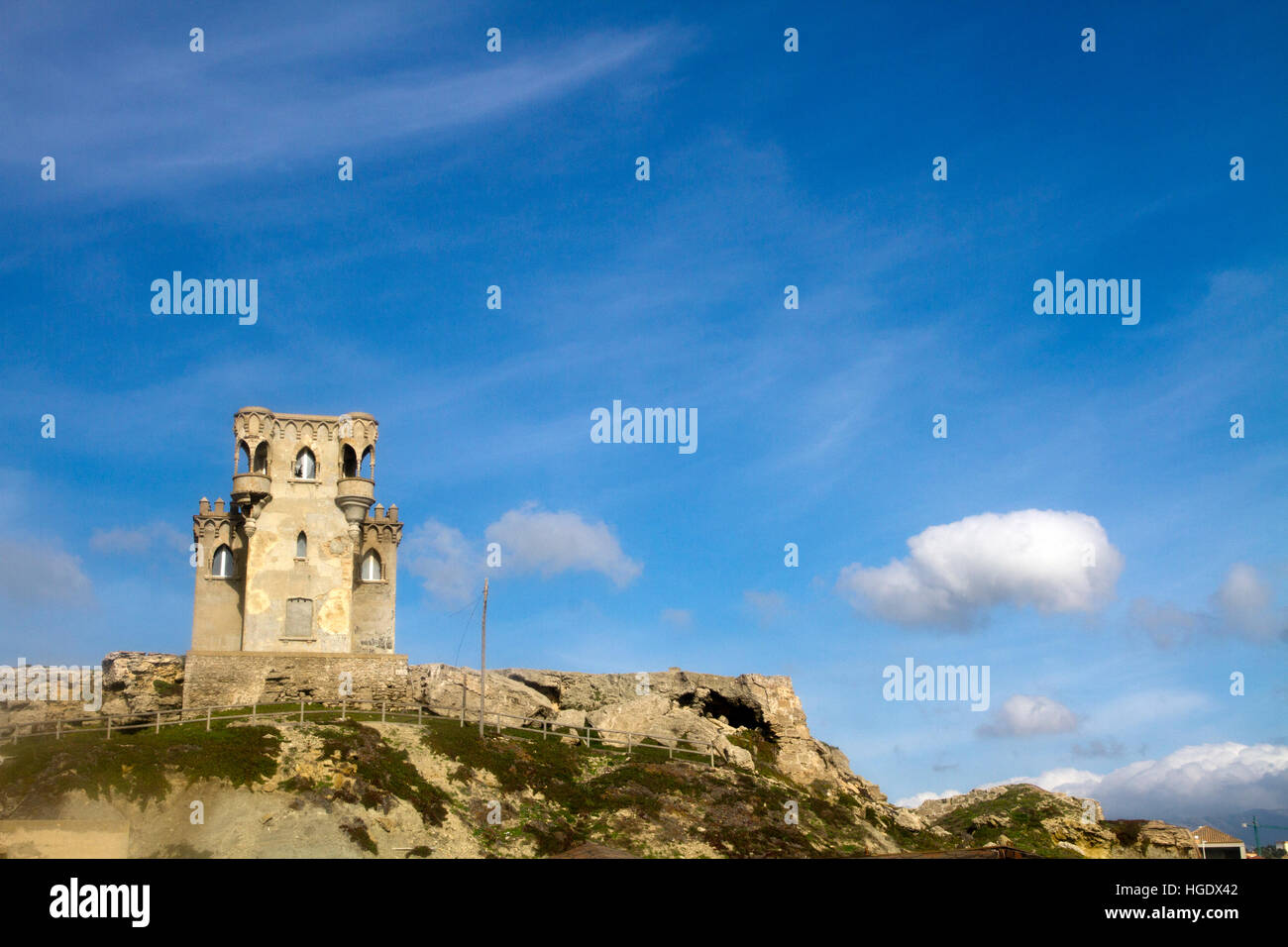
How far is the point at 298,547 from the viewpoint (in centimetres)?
5997

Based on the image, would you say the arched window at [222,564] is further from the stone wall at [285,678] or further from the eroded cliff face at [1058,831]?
the eroded cliff face at [1058,831]

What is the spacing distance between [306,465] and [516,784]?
882 inches

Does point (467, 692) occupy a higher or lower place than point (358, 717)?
higher

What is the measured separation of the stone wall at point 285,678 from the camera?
5531cm

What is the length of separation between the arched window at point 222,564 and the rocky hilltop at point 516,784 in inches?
202

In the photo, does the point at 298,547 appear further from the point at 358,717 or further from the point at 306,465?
the point at 358,717

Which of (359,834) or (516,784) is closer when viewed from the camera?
(359,834)

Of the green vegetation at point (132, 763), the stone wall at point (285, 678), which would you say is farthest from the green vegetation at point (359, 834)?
the stone wall at point (285, 678)

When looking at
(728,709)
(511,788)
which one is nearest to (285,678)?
(511,788)

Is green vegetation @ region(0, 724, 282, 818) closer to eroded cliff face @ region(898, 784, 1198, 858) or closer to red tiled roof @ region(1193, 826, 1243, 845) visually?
eroded cliff face @ region(898, 784, 1198, 858)
